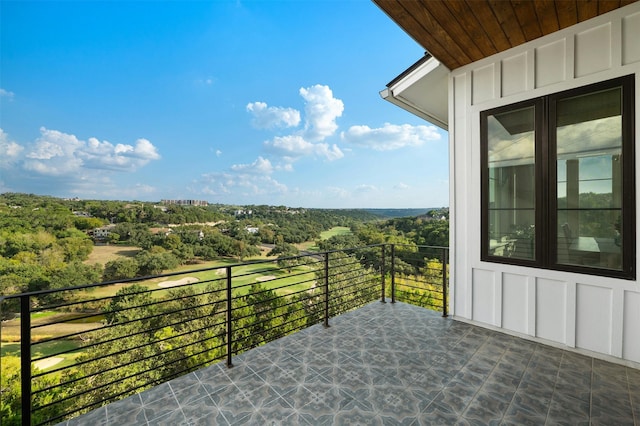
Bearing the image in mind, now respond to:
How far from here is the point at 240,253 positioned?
1848 centimetres

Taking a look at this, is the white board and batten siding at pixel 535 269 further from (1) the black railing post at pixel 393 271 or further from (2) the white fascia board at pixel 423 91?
(1) the black railing post at pixel 393 271

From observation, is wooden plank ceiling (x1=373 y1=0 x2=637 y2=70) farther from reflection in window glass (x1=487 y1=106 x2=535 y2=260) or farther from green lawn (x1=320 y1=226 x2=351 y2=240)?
green lawn (x1=320 y1=226 x2=351 y2=240)

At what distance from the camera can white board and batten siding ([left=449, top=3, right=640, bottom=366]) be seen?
7.91 feet

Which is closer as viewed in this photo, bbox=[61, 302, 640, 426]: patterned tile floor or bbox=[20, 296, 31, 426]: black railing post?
bbox=[20, 296, 31, 426]: black railing post

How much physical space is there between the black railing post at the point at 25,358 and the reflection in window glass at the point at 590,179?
413 cm

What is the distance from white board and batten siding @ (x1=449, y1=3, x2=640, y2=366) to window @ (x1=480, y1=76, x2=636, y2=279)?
0.08 metres

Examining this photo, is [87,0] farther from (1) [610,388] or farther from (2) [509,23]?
(1) [610,388]

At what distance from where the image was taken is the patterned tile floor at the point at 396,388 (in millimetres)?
1874

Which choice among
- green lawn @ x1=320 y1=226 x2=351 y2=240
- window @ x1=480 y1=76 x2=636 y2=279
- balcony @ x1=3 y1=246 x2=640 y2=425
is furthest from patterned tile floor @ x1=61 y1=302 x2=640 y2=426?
green lawn @ x1=320 y1=226 x2=351 y2=240

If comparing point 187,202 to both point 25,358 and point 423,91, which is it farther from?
point 25,358

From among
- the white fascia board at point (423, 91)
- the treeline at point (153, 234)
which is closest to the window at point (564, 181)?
the white fascia board at point (423, 91)

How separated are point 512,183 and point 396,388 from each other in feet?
7.56

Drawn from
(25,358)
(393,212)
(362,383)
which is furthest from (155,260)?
(362,383)

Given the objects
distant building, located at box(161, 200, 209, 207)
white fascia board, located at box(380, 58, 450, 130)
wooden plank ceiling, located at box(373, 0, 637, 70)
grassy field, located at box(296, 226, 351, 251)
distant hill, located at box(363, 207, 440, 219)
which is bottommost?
grassy field, located at box(296, 226, 351, 251)
